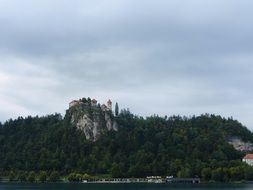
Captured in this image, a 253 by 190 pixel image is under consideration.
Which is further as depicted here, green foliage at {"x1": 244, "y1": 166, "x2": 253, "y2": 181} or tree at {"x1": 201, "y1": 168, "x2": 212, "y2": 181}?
tree at {"x1": 201, "y1": 168, "x2": 212, "y2": 181}

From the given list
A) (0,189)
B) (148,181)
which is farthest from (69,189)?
(148,181)

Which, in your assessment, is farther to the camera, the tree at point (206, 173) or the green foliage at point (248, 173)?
the tree at point (206, 173)

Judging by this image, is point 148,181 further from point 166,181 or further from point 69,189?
point 69,189

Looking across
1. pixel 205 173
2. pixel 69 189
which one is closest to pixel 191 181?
pixel 205 173

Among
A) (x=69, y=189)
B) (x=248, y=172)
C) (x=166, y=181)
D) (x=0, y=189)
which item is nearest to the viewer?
(x=69, y=189)

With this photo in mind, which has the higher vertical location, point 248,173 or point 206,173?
point 206,173

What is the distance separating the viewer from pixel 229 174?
188125mm

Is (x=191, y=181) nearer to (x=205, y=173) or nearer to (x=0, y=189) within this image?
(x=205, y=173)

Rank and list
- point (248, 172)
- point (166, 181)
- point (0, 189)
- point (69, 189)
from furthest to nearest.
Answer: point (166, 181) < point (248, 172) < point (0, 189) < point (69, 189)

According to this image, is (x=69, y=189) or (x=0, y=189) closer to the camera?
(x=69, y=189)

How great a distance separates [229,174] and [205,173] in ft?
31.0

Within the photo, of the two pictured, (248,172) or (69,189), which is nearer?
(69,189)

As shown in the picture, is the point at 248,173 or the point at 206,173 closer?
the point at 248,173

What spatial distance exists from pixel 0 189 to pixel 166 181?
232 feet
